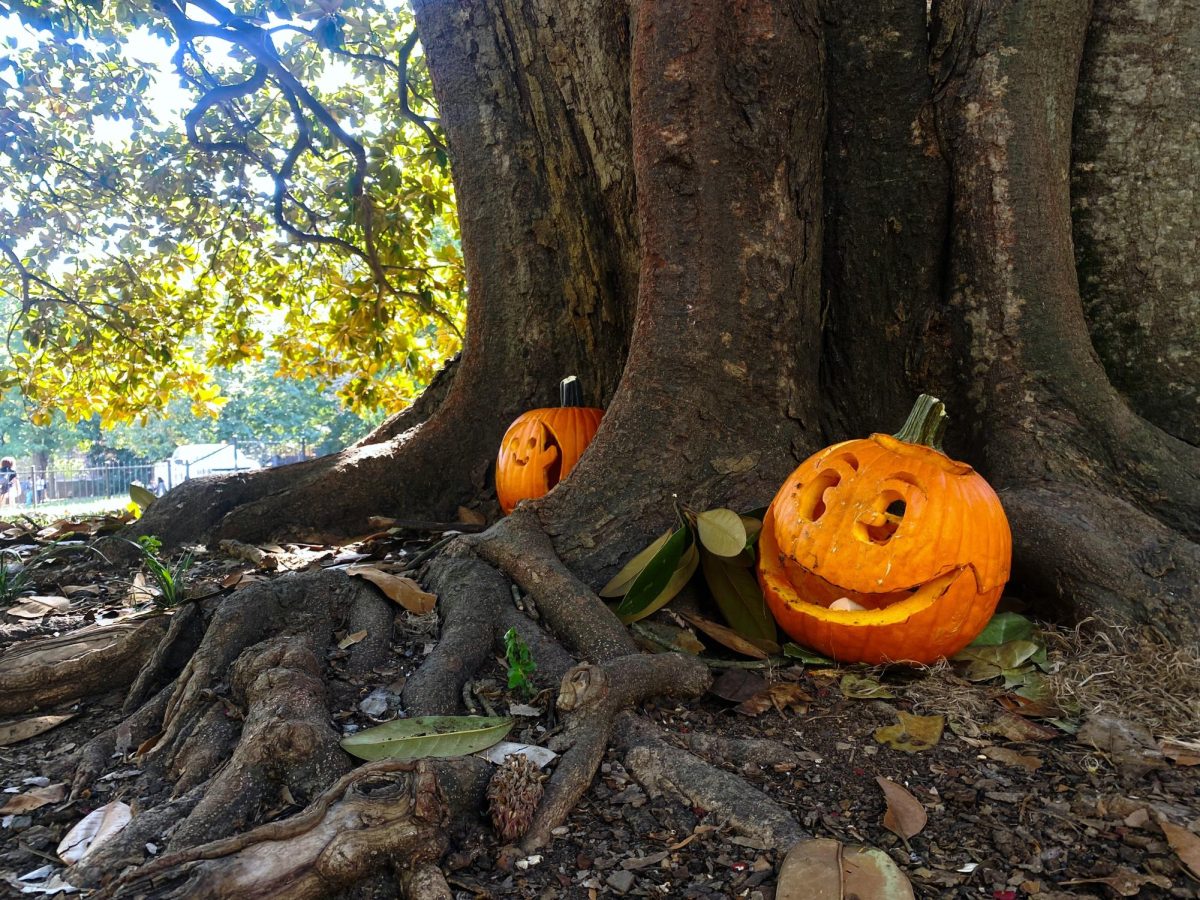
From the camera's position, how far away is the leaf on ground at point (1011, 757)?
2.18 m

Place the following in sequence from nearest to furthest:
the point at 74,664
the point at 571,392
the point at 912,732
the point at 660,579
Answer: the point at 912,732 → the point at 74,664 → the point at 660,579 → the point at 571,392

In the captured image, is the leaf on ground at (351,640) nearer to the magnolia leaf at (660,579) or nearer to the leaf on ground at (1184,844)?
the magnolia leaf at (660,579)

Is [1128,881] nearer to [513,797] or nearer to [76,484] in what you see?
[513,797]

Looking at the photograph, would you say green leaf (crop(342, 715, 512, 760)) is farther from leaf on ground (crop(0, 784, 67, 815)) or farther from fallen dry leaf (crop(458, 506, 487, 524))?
fallen dry leaf (crop(458, 506, 487, 524))

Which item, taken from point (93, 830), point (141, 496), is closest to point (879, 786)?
point (93, 830)

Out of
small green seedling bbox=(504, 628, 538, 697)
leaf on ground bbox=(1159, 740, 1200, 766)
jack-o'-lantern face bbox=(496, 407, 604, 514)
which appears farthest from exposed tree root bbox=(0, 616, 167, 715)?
leaf on ground bbox=(1159, 740, 1200, 766)

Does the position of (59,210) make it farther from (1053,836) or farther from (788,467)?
(1053,836)

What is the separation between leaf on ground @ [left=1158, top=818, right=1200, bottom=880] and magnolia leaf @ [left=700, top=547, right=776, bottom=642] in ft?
4.26

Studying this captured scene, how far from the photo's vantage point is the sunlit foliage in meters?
7.50

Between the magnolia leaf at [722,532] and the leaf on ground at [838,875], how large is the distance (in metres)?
1.13

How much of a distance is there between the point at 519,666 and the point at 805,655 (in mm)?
1004

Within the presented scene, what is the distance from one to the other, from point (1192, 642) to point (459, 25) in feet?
13.5

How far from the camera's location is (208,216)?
8.69 meters

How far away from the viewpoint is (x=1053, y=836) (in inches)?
73.5
